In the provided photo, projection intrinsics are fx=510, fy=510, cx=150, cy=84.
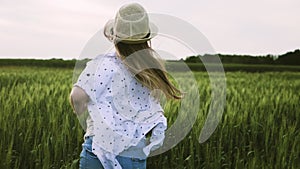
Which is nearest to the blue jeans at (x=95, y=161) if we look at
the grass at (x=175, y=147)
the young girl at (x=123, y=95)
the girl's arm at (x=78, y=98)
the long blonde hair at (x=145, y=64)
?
the young girl at (x=123, y=95)

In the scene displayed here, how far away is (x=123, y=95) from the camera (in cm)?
194

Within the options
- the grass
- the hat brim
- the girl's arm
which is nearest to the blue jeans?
the girl's arm

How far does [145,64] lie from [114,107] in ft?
0.67

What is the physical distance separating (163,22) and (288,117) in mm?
3041

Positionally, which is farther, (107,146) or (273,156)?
(273,156)

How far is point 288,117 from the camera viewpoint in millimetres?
4711

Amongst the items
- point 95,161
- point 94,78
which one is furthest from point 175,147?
point 94,78

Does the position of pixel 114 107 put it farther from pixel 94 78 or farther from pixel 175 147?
pixel 175 147

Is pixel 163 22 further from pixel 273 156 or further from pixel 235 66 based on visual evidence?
pixel 235 66

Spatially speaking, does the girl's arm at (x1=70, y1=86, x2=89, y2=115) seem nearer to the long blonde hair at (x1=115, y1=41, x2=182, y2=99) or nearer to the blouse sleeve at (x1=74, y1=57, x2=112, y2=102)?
the blouse sleeve at (x1=74, y1=57, x2=112, y2=102)

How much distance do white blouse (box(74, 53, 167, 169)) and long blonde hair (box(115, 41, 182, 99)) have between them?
3 cm

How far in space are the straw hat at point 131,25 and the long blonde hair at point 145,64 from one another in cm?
3

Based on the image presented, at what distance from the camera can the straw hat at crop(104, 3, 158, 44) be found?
1.95 meters

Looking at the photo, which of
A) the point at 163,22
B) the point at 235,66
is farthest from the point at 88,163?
the point at 235,66
